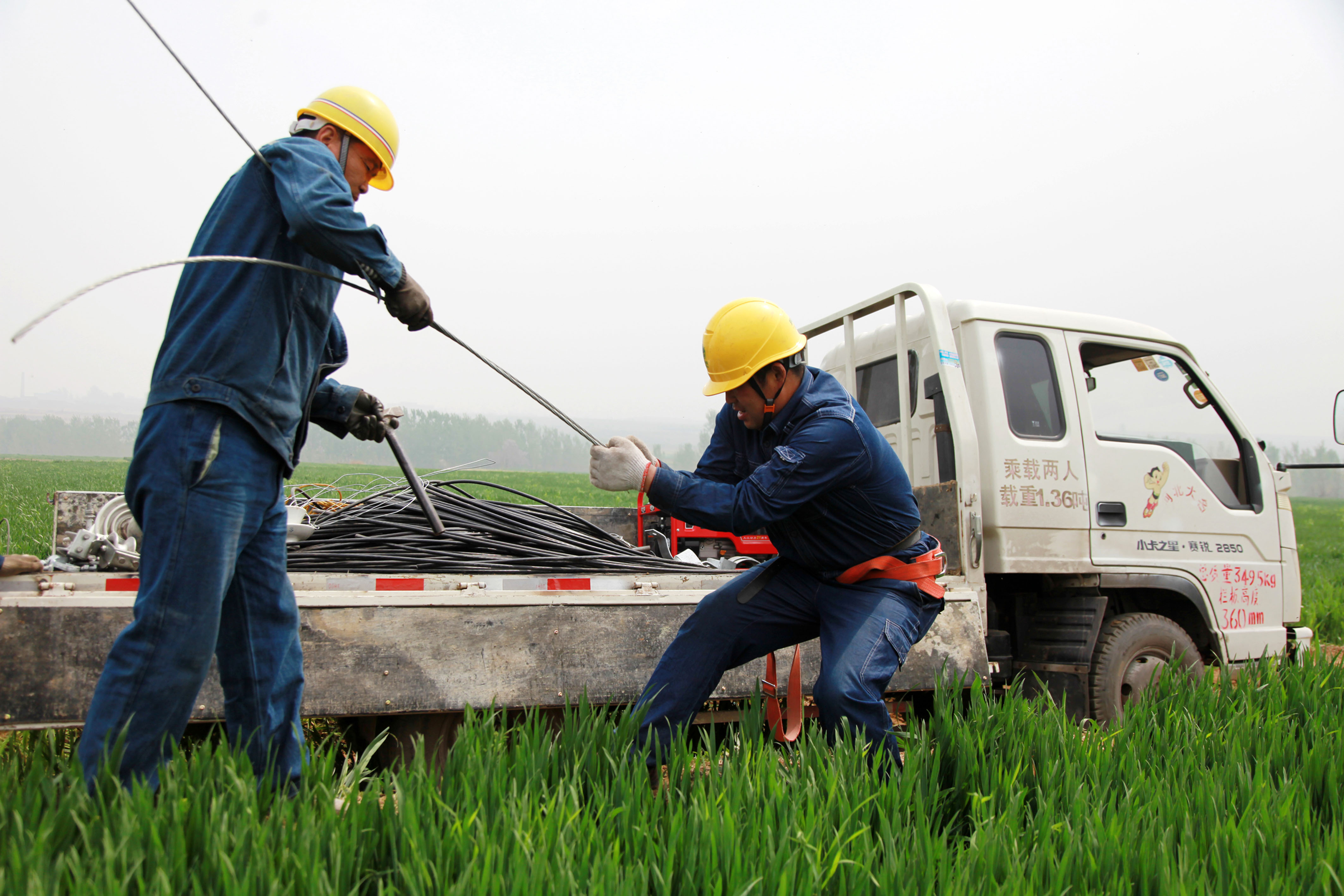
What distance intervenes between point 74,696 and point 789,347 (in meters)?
2.47

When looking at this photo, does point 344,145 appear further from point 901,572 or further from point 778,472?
point 901,572

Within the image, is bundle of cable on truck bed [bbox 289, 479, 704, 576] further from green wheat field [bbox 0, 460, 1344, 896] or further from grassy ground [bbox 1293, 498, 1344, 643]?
grassy ground [bbox 1293, 498, 1344, 643]

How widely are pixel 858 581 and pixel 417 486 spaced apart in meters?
1.79

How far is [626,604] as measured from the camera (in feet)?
11.0

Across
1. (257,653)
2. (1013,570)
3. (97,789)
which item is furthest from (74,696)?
(1013,570)

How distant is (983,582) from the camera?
409cm

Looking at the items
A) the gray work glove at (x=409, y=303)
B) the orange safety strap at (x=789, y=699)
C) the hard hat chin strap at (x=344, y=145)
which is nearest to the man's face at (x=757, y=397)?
→ the orange safety strap at (x=789, y=699)

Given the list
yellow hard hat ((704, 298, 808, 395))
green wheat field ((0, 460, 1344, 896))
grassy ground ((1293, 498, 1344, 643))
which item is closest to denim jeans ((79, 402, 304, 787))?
green wheat field ((0, 460, 1344, 896))

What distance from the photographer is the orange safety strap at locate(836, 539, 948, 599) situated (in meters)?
3.07

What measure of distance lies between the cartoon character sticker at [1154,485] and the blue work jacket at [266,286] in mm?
4028

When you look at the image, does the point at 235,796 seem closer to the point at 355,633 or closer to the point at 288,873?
the point at 288,873

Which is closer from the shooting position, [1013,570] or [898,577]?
[898,577]

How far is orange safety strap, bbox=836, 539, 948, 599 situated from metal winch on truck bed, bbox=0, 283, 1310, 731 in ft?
1.03

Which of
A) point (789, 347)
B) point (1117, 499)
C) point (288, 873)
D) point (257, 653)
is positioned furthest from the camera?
point (1117, 499)
